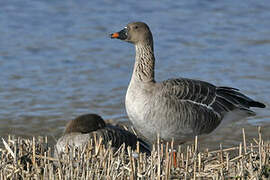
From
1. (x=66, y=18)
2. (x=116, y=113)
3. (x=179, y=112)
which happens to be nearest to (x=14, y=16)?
(x=66, y=18)

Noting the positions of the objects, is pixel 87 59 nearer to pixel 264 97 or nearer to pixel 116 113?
pixel 116 113

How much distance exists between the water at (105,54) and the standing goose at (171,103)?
2.89 ft

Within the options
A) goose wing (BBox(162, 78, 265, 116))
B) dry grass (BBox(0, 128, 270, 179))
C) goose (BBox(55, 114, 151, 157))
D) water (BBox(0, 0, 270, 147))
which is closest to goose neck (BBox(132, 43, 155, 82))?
goose wing (BBox(162, 78, 265, 116))

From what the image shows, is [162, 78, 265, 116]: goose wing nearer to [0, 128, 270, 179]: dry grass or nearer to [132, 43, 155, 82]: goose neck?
[132, 43, 155, 82]: goose neck

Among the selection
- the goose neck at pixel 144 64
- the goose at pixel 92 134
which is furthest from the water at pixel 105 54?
the goose at pixel 92 134

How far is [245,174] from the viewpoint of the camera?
6441 mm

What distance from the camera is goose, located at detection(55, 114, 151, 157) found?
8.16 m

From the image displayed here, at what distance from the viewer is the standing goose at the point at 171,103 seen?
8.65 metres

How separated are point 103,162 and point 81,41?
383 inches

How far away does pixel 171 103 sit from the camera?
8797 millimetres

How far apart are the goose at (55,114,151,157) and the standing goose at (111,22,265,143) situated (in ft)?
1.18

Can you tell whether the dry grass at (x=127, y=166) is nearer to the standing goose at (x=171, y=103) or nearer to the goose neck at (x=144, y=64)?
the standing goose at (x=171, y=103)

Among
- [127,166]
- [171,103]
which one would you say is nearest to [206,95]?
[171,103]

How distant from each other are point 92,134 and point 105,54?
702 centimetres
